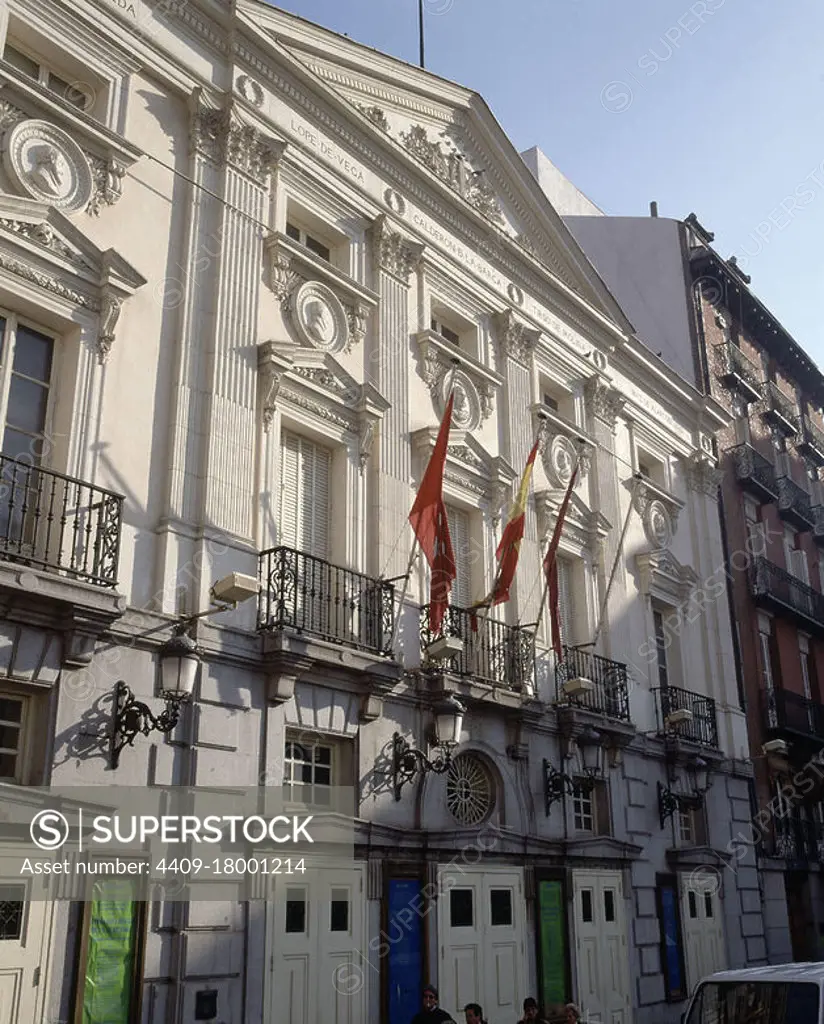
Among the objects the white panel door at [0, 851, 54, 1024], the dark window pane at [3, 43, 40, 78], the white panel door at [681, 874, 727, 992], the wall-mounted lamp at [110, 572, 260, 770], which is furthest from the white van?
the dark window pane at [3, 43, 40, 78]

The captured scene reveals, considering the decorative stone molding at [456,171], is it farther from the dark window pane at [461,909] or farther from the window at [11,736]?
the window at [11,736]

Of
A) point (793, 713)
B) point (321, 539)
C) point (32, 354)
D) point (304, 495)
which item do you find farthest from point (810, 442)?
point (32, 354)

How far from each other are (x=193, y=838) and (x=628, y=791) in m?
9.46

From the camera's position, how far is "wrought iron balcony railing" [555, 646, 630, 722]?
1727 cm

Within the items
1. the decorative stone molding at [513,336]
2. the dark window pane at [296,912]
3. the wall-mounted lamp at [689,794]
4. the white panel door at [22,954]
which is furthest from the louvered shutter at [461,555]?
the white panel door at [22,954]

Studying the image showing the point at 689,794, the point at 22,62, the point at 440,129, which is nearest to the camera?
the point at 22,62

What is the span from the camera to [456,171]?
19.0 m

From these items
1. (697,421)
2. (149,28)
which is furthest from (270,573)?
(697,421)

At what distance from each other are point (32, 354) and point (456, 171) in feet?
32.2

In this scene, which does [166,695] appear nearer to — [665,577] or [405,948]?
[405,948]

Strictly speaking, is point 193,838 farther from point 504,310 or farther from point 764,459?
point 764,459

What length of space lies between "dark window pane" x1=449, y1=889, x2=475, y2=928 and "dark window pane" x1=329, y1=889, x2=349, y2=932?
1.87m

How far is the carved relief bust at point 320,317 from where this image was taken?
48.3 ft

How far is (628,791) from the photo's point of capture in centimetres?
1827
